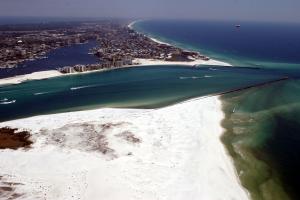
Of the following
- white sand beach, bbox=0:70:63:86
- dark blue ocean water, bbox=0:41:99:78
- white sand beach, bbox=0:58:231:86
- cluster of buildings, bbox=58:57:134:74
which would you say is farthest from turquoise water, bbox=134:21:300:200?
dark blue ocean water, bbox=0:41:99:78

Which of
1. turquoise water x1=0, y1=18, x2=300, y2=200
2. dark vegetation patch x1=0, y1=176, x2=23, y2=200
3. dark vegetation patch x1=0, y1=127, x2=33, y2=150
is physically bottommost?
dark vegetation patch x1=0, y1=176, x2=23, y2=200

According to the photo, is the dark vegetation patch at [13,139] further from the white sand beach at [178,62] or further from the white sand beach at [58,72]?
the white sand beach at [178,62]

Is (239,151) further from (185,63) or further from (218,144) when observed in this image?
(185,63)

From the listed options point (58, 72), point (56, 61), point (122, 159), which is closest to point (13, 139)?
point (122, 159)

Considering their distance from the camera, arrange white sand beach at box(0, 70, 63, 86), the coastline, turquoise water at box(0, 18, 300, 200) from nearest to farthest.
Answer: turquoise water at box(0, 18, 300, 200)
white sand beach at box(0, 70, 63, 86)
the coastline

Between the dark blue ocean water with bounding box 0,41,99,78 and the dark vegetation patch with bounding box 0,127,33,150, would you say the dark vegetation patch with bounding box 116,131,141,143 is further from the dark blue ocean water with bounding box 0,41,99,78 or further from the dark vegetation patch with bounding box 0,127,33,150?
the dark blue ocean water with bounding box 0,41,99,78

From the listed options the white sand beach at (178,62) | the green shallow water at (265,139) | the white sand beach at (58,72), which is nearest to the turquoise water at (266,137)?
the green shallow water at (265,139)
